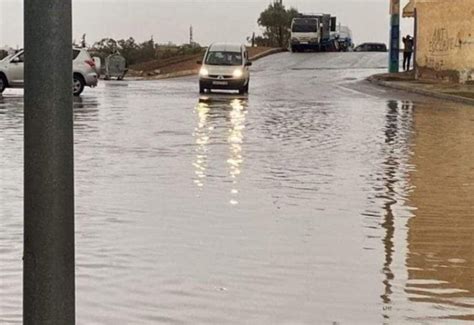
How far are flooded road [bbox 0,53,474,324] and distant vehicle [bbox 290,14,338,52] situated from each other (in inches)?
1875

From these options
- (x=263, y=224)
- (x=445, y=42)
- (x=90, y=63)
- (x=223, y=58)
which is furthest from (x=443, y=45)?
(x=263, y=224)

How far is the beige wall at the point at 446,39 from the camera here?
38844 mm

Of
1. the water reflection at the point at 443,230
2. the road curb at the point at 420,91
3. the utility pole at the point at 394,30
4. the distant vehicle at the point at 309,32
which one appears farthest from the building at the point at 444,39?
the water reflection at the point at 443,230

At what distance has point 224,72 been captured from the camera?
33.7m

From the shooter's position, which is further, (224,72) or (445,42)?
(445,42)

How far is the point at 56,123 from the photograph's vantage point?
2877mm

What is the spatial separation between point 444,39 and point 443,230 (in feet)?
112

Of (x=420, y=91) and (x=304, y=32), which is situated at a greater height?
(x=304, y=32)

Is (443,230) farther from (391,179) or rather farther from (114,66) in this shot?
(114,66)

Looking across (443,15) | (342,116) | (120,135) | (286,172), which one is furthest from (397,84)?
(286,172)

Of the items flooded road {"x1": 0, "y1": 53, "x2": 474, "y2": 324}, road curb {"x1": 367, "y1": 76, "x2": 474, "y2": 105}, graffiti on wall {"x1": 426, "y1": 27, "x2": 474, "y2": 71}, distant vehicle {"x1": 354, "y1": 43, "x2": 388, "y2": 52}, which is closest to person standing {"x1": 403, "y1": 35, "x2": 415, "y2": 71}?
road curb {"x1": 367, "y1": 76, "x2": 474, "y2": 105}

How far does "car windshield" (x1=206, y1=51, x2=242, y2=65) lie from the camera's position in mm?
34581

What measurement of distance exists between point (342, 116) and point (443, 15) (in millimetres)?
20221

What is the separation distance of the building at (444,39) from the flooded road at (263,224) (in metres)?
20.1
